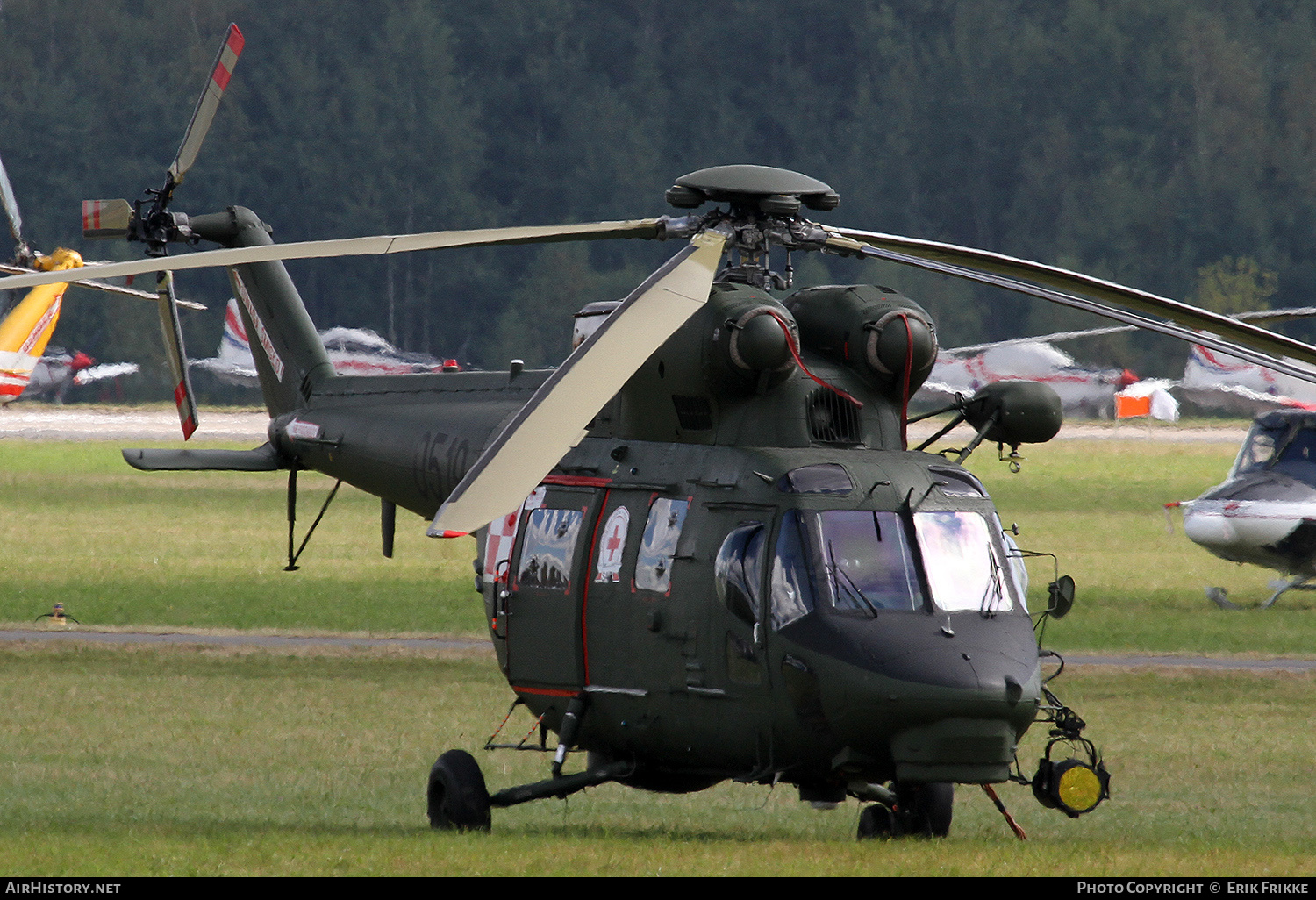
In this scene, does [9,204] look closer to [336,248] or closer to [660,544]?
[660,544]

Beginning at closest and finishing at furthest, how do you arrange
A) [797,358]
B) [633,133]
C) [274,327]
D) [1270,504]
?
[797,358] < [274,327] < [1270,504] < [633,133]

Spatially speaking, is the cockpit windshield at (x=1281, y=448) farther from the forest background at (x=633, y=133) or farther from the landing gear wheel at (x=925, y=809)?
the forest background at (x=633, y=133)

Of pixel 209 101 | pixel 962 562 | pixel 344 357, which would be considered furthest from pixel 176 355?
pixel 344 357

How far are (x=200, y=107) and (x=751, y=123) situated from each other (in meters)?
76.9

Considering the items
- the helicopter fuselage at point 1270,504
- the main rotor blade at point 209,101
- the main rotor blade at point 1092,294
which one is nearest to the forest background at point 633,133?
the helicopter fuselage at point 1270,504

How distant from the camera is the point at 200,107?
1491cm

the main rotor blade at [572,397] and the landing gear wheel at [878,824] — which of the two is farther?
the landing gear wheel at [878,824]

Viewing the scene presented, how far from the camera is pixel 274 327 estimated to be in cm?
1709

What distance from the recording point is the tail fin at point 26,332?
3706 centimetres

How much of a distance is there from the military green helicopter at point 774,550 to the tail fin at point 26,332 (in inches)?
1089

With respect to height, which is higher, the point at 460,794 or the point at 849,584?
the point at 849,584

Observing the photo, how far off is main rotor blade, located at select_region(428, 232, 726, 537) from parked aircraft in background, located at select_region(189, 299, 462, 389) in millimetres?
57390

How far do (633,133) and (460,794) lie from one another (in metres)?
79.9

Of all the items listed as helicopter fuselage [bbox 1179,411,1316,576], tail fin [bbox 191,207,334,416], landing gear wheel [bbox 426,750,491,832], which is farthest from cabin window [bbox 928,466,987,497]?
helicopter fuselage [bbox 1179,411,1316,576]
